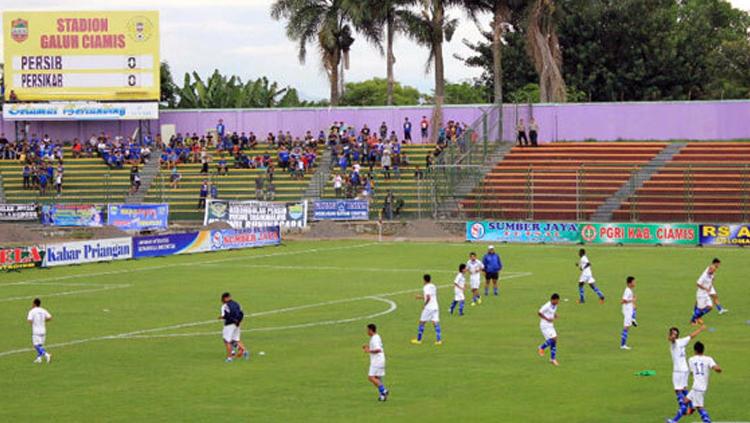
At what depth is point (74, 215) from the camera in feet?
246

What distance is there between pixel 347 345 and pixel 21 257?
2745 centimetres

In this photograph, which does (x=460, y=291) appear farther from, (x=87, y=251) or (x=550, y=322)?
(x=87, y=251)

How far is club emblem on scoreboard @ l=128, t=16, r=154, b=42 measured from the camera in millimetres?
85250

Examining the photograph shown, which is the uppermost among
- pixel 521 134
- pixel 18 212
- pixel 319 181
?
pixel 521 134

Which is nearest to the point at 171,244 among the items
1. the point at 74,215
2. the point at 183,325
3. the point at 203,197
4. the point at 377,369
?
the point at 203,197

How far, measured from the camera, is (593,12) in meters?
102

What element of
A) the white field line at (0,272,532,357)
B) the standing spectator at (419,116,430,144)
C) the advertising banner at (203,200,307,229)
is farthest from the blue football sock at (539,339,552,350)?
the standing spectator at (419,116,430,144)

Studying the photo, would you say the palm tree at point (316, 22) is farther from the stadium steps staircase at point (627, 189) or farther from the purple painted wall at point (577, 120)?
the stadium steps staircase at point (627, 189)

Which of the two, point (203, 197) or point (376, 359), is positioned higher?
point (203, 197)

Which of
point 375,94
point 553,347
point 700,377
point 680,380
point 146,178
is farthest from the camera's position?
point 375,94

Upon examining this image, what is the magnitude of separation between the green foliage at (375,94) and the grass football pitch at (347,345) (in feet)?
301

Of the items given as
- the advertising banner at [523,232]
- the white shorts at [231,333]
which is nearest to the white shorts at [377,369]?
the white shorts at [231,333]

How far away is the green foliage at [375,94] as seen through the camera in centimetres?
15125

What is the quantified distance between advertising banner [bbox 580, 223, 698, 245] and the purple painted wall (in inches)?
633
